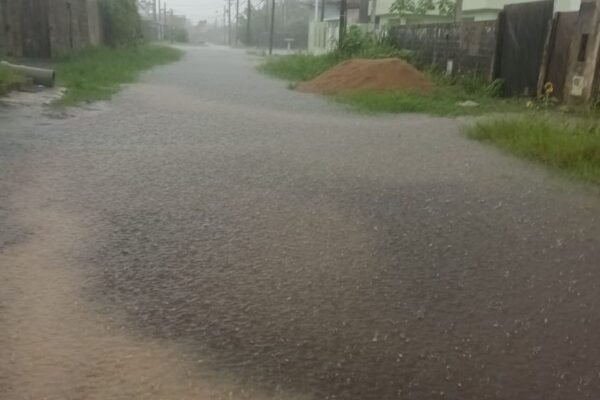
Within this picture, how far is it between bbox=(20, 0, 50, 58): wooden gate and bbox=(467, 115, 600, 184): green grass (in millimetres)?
12728

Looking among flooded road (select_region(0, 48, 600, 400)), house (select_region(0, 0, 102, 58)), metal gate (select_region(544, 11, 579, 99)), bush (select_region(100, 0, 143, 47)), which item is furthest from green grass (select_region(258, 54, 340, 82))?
flooded road (select_region(0, 48, 600, 400))

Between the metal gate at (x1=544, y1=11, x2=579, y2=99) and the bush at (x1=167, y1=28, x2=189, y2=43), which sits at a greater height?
the metal gate at (x1=544, y1=11, x2=579, y2=99)

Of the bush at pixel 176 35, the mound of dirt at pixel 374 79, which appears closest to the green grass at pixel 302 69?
the mound of dirt at pixel 374 79

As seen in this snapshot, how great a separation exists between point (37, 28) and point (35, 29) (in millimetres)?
61

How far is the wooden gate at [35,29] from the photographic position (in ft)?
51.5

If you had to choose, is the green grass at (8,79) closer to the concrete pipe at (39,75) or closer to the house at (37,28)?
the concrete pipe at (39,75)

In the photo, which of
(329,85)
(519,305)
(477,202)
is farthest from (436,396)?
(329,85)

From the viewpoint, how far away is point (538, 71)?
36.2 feet

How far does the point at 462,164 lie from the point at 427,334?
3444mm

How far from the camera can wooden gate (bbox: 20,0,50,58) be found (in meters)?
15.7

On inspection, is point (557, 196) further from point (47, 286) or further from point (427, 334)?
point (47, 286)

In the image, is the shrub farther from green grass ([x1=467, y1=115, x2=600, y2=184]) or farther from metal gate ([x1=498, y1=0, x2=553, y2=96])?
green grass ([x1=467, y1=115, x2=600, y2=184])

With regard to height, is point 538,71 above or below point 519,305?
above

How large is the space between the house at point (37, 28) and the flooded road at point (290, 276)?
1136cm
